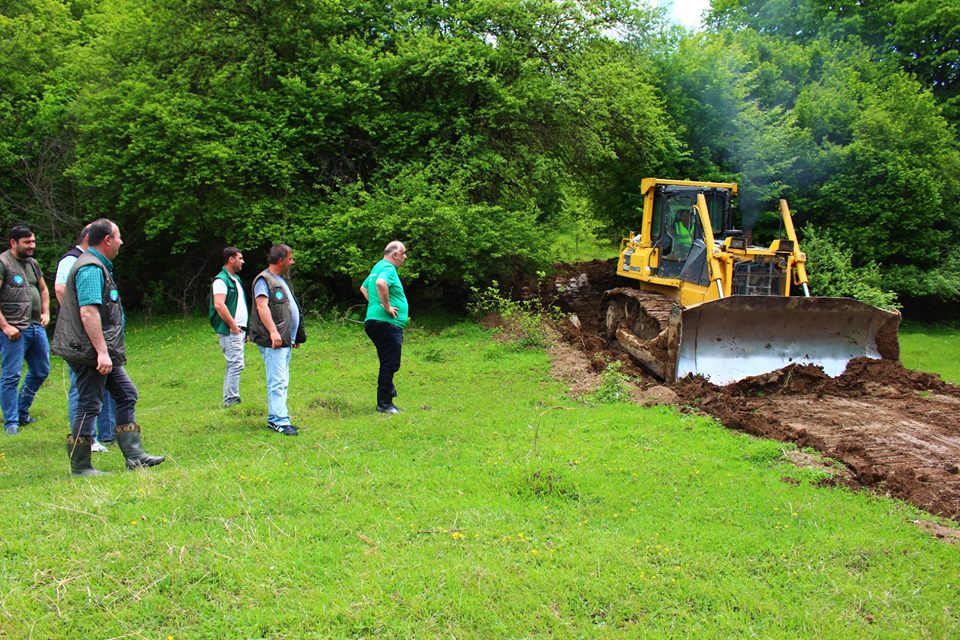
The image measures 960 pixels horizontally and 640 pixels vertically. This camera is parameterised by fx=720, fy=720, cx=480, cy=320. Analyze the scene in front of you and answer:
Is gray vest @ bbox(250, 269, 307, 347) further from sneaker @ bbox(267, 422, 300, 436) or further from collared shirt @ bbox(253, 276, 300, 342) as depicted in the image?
sneaker @ bbox(267, 422, 300, 436)

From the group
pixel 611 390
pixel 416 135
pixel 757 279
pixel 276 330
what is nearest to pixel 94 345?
pixel 276 330

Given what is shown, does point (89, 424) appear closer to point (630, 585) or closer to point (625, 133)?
point (630, 585)

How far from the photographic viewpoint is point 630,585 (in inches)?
152

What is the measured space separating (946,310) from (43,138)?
2268 centimetres

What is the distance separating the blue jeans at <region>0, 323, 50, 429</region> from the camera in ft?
23.3

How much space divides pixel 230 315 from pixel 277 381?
4.80 feet

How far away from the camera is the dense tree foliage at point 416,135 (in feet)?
48.1

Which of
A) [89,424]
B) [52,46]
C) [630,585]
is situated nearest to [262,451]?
[89,424]

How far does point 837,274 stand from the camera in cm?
1588

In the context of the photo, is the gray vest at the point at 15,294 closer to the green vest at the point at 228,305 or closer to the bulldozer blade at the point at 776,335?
the green vest at the point at 228,305

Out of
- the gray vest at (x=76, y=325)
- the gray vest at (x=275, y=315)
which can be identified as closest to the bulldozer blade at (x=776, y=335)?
the gray vest at (x=275, y=315)

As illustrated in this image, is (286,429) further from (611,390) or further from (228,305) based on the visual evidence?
(611,390)

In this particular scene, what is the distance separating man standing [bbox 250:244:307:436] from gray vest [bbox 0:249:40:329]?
2346mm

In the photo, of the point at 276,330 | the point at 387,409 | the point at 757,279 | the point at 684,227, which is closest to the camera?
the point at 276,330
